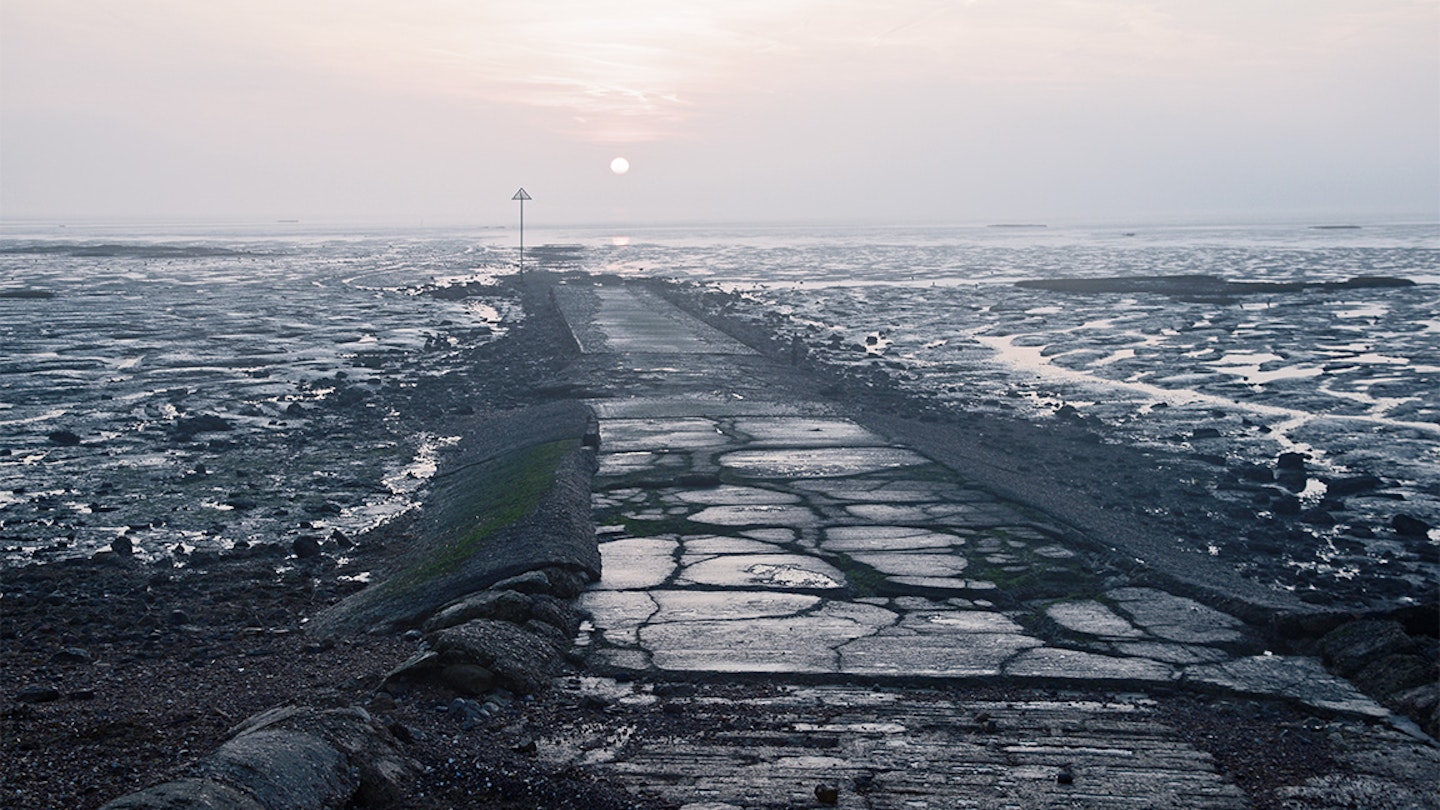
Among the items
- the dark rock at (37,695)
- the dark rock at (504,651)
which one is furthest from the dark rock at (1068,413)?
the dark rock at (37,695)

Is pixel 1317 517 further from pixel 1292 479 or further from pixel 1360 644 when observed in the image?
pixel 1360 644

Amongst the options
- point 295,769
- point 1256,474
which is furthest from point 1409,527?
point 295,769

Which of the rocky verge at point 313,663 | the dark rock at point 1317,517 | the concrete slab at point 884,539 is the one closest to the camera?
the rocky verge at point 313,663

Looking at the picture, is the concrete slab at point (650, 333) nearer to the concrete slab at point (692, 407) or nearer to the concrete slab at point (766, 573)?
the concrete slab at point (692, 407)

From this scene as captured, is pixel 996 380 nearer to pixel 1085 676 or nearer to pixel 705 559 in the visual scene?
pixel 705 559

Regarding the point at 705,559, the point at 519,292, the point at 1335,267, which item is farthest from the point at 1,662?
the point at 1335,267
